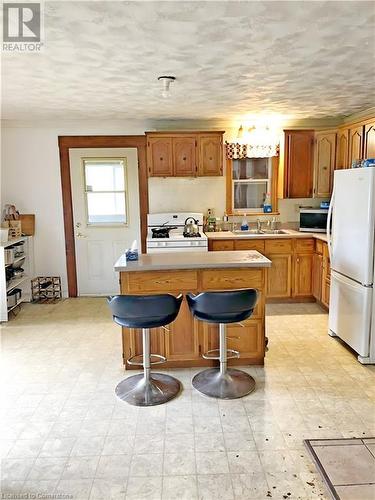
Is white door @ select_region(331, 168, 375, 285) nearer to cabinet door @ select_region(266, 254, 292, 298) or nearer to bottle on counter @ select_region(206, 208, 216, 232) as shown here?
cabinet door @ select_region(266, 254, 292, 298)

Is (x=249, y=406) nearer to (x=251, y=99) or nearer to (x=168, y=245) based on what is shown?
(x=168, y=245)

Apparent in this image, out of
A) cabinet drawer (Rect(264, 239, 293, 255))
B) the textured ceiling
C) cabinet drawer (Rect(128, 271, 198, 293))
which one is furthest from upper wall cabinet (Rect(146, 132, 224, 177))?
cabinet drawer (Rect(128, 271, 198, 293))

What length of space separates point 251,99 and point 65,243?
10.2 feet

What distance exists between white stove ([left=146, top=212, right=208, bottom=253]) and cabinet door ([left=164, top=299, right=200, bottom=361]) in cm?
171

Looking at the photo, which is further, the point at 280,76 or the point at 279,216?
the point at 279,216

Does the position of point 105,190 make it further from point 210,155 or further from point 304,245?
point 304,245

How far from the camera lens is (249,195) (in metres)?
5.62

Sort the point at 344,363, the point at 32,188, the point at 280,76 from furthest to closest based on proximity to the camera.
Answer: the point at 32,188, the point at 344,363, the point at 280,76

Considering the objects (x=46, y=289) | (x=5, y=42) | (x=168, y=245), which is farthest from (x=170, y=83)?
(x=46, y=289)

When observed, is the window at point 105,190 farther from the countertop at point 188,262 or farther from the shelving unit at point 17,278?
the countertop at point 188,262

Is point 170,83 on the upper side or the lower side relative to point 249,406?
upper

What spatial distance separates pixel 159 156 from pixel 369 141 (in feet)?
8.12

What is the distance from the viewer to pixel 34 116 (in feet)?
15.8

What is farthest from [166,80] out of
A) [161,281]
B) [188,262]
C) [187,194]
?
[187,194]
